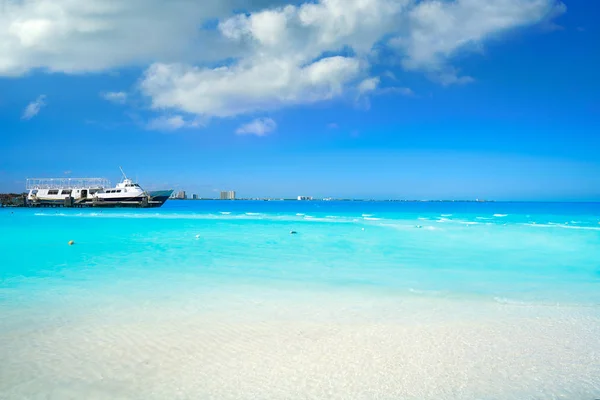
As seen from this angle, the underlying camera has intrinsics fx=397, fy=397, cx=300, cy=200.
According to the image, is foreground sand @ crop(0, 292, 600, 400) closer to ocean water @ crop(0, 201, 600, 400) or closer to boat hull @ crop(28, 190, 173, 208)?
ocean water @ crop(0, 201, 600, 400)

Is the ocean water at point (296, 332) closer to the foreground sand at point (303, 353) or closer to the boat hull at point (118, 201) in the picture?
the foreground sand at point (303, 353)

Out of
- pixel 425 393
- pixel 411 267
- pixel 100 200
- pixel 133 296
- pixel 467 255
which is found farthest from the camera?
pixel 100 200

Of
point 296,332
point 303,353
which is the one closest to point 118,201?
point 296,332

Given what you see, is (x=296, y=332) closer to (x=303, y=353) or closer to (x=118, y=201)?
(x=303, y=353)

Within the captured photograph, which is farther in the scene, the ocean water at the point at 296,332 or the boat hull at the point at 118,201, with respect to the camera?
the boat hull at the point at 118,201

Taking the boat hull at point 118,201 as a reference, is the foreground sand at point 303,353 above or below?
below

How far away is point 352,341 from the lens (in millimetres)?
5988

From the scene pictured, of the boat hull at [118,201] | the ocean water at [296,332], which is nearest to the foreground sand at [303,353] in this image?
the ocean water at [296,332]

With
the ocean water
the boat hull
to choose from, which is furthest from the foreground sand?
the boat hull

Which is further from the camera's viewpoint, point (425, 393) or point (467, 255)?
point (467, 255)

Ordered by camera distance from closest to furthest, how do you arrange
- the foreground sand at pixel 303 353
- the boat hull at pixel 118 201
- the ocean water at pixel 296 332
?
1. the foreground sand at pixel 303 353
2. the ocean water at pixel 296 332
3. the boat hull at pixel 118 201

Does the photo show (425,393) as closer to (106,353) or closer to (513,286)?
(106,353)

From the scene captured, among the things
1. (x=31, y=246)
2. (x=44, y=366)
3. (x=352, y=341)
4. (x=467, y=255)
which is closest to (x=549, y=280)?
(x=467, y=255)

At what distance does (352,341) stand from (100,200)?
83326 mm
